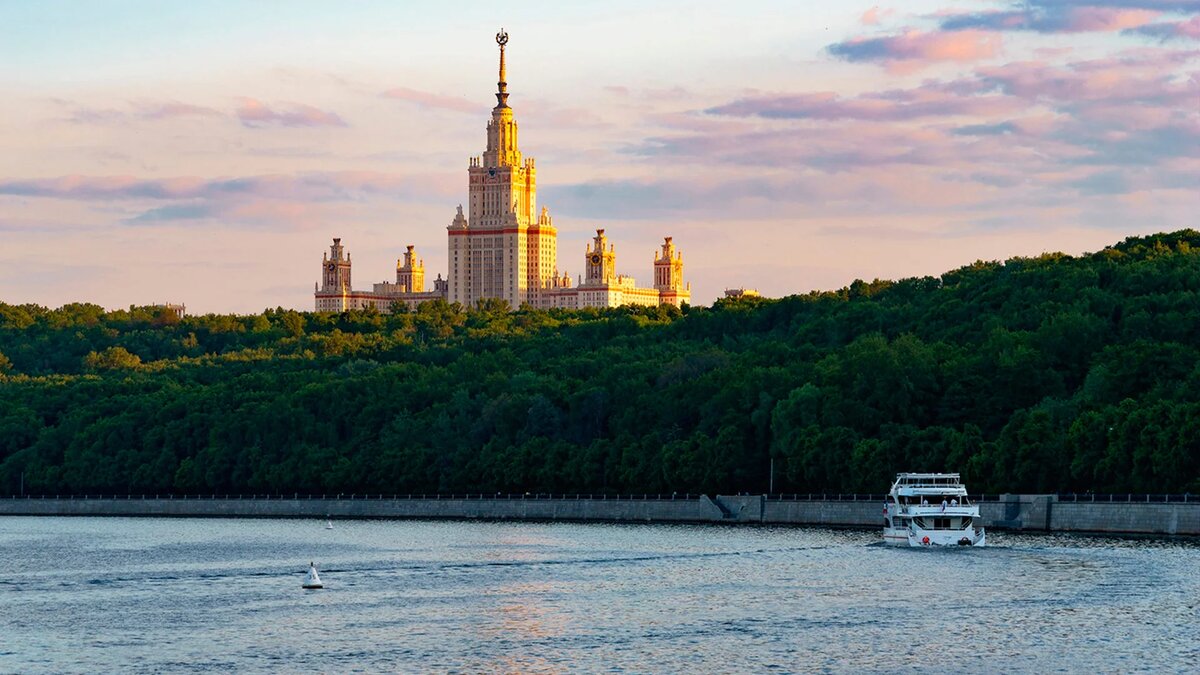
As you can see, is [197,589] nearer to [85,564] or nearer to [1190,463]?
[85,564]

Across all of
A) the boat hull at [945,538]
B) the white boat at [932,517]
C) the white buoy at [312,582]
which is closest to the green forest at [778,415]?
the white boat at [932,517]

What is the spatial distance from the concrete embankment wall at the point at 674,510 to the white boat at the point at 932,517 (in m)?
7.45

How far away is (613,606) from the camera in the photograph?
279ft

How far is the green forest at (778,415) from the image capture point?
424 ft

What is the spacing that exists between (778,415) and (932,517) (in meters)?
33.6

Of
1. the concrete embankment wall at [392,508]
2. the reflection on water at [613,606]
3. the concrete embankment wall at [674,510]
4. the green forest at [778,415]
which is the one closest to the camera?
the reflection on water at [613,606]

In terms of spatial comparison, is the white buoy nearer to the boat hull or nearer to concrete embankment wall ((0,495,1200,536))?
the boat hull

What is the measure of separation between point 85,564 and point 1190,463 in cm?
5567

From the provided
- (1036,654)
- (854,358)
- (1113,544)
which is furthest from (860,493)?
(1036,654)

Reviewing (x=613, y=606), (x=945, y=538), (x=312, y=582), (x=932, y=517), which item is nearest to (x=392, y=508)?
(x=932, y=517)

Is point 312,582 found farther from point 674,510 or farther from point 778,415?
point 778,415

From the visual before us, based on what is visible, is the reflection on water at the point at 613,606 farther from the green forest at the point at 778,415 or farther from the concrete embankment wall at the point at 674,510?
the green forest at the point at 778,415

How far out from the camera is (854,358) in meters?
150

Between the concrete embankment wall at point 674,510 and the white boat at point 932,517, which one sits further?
the concrete embankment wall at point 674,510
